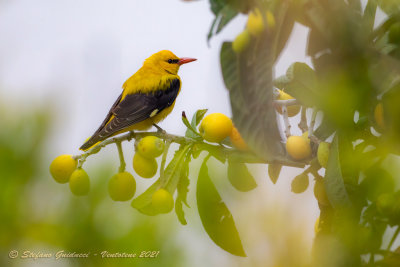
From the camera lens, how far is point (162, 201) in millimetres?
688

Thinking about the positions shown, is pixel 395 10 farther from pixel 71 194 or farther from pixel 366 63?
pixel 71 194

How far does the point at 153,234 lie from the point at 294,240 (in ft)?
0.68

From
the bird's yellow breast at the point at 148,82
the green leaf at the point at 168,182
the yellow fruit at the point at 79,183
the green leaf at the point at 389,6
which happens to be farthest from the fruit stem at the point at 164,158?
the bird's yellow breast at the point at 148,82

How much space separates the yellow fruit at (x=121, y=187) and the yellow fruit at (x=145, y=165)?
3 centimetres

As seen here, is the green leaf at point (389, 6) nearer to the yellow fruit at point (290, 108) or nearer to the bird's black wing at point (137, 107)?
the yellow fruit at point (290, 108)

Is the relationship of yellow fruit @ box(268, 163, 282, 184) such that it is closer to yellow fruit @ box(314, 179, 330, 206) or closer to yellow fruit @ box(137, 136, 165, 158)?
yellow fruit @ box(314, 179, 330, 206)

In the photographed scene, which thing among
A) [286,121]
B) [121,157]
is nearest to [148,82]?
[121,157]

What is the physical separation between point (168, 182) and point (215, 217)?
93 mm

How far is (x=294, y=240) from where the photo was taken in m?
0.60

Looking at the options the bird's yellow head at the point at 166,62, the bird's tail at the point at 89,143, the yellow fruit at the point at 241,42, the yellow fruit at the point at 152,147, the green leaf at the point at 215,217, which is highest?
the bird's yellow head at the point at 166,62

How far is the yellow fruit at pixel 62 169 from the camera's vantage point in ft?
2.46

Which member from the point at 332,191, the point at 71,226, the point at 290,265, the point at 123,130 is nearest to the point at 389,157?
the point at 332,191

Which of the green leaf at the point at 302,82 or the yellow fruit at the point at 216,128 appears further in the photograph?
the yellow fruit at the point at 216,128

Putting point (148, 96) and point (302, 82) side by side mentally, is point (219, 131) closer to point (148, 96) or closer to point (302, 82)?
point (302, 82)
